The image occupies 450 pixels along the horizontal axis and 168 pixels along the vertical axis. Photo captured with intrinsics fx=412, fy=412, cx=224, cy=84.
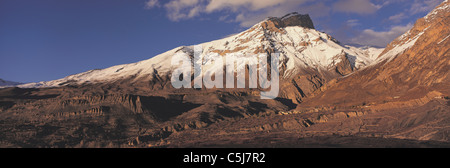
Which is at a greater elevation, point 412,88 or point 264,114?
point 412,88

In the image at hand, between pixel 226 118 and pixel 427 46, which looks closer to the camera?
pixel 226 118

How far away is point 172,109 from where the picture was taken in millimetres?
173500

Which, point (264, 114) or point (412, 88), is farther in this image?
point (264, 114)

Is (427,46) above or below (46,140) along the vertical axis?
above

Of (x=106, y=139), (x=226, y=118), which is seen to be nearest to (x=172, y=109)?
(x=226, y=118)

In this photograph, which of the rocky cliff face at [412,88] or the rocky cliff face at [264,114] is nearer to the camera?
the rocky cliff face at [412,88]

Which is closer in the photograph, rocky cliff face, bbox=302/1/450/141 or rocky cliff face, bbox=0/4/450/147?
rocky cliff face, bbox=302/1/450/141

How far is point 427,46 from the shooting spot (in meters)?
169
